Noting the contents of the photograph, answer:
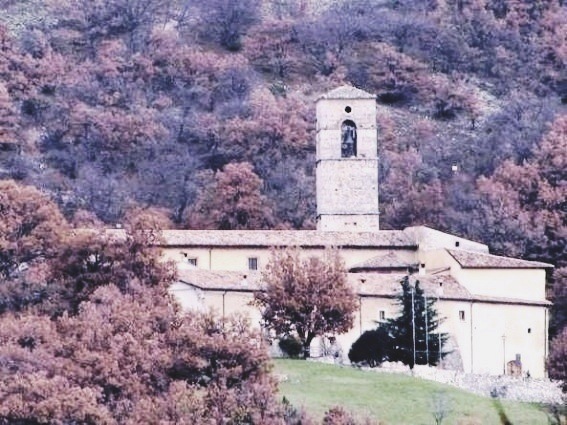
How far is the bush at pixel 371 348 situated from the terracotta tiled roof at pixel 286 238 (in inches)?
320

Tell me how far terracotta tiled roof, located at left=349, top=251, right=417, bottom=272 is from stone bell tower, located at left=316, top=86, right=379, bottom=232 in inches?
135

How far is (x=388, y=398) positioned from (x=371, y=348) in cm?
646

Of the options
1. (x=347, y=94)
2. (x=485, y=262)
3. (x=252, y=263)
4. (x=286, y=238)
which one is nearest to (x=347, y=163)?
(x=347, y=94)

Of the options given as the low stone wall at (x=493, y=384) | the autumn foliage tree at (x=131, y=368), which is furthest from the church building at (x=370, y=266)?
the autumn foliage tree at (x=131, y=368)

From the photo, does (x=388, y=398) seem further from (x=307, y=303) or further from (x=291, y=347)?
(x=307, y=303)

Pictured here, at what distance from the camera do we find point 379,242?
74.4 metres

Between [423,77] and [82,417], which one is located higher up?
[423,77]

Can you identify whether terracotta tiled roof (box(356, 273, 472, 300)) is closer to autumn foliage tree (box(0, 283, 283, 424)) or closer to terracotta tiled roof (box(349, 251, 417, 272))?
terracotta tiled roof (box(349, 251, 417, 272))

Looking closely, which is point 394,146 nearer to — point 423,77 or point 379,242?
point 423,77

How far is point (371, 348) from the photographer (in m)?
65.8

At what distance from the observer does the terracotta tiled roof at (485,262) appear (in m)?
71.6

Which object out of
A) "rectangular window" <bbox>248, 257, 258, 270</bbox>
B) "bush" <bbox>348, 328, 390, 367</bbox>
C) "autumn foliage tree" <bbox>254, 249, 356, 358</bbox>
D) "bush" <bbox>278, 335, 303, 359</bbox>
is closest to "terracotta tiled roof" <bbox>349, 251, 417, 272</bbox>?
"rectangular window" <bbox>248, 257, 258, 270</bbox>

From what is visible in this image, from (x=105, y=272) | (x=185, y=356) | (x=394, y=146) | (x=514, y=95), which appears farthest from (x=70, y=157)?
(x=185, y=356)

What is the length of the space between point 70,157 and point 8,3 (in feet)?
105
